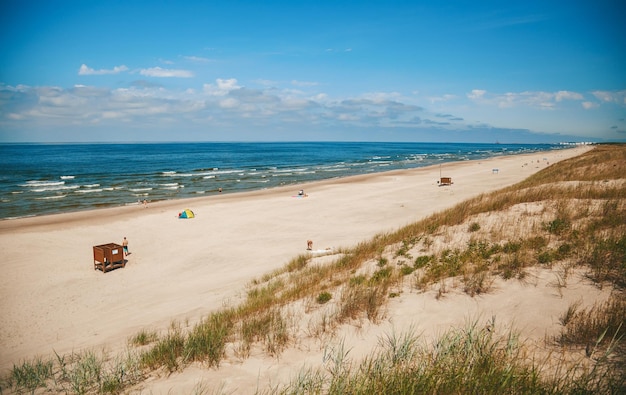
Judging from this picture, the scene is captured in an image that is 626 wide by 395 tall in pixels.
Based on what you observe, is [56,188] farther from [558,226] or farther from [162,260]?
[558,226]

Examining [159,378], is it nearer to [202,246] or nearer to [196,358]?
[196,358]

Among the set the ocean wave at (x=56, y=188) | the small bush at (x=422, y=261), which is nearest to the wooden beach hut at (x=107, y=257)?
the small bush at (x=422, y=261)

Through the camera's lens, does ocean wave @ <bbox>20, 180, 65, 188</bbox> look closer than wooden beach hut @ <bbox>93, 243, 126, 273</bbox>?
No

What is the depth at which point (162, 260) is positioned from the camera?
55.9 feet

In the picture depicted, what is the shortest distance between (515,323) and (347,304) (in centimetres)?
317

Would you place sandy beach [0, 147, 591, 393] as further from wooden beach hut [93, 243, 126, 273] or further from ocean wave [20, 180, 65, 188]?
ocean wave [20, 180, 65, 188]

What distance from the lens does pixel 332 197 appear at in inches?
1310

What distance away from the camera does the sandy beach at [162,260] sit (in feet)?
30.5

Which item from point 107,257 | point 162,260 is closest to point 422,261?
point 162,260

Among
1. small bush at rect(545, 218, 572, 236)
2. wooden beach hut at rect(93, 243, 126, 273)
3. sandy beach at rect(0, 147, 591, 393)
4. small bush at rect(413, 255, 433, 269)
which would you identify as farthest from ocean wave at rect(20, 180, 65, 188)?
small bush at rect(545, 218, 572, 236)

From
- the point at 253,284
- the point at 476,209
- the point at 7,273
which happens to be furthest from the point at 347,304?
the point at 7,273

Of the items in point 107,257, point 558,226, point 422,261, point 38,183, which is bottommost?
point 107,257

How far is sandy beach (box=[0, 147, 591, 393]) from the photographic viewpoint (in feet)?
30.5

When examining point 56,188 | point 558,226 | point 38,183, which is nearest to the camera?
point 558,226
